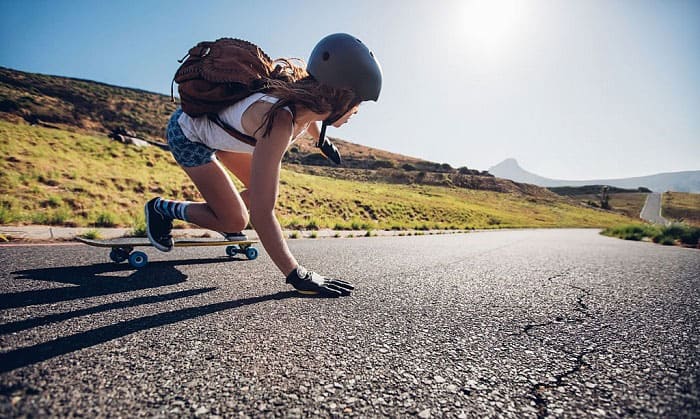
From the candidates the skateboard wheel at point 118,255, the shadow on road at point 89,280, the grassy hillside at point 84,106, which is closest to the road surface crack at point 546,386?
the shadow on road at point 89,280

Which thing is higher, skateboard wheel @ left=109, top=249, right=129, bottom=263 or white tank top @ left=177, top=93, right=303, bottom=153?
white tank top @ left=177, top=93, right=303, bottom=153

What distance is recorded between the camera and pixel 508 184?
7550 centimetres

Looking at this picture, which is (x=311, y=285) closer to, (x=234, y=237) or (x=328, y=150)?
(x=328, y=150)

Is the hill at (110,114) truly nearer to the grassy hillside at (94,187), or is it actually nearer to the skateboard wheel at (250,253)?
the grassy hillside at (94,187)

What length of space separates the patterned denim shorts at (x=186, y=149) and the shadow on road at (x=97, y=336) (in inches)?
51.8

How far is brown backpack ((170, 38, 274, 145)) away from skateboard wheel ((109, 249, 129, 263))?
4.78ft

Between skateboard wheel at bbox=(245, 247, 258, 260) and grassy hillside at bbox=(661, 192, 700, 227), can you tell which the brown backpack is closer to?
skateboard wheel at bbox=(245, 247, 258, 260)

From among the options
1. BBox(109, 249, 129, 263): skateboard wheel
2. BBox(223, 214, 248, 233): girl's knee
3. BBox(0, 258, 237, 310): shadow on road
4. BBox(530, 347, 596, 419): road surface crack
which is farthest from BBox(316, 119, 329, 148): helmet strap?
BBox(109, 249, 129, 263): skateboard wheel

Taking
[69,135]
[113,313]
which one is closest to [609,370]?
[113,313]

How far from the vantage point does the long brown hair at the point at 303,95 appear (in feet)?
6.21

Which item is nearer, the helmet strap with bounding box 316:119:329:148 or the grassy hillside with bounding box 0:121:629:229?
the helmet strap with bounding box 316:119:329:148

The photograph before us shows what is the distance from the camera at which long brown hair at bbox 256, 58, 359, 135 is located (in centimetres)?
189

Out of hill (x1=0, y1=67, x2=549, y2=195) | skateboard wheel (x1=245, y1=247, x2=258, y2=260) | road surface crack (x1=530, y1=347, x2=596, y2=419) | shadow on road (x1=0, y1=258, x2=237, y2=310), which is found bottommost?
skateboard wheel (x1=245, y1=247, x2=258, y2=260)

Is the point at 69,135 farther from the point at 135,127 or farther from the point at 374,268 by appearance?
the point at 135,127
